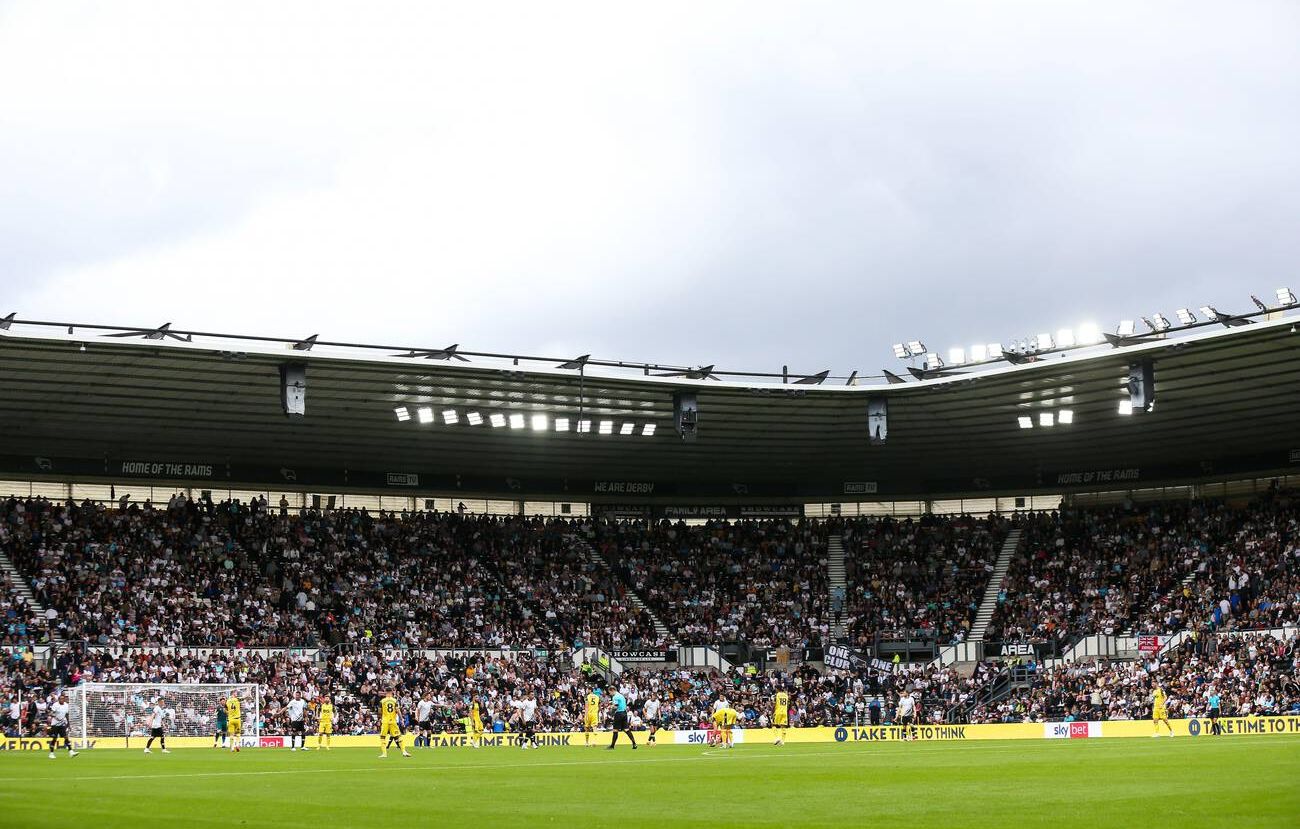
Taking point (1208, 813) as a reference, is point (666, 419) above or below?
above

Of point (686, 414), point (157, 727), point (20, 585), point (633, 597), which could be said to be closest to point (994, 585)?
point (633, 597)

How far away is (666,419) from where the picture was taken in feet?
181

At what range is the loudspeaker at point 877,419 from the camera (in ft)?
169

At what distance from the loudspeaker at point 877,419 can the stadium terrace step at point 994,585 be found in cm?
1247

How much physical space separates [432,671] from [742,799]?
3530 cm

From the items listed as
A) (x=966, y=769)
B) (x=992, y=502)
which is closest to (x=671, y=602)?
(x=992, y=502)

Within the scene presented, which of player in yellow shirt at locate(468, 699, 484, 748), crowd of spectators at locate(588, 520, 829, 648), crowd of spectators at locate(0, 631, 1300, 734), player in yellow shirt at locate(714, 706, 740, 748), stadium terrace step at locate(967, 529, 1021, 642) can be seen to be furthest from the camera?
crowd of spectators at locate(588, 520, 829, 648)

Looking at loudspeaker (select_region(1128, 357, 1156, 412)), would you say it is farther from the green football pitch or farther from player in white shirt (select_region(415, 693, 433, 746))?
player in white shirt (select_region(415, 693, 433, 746))

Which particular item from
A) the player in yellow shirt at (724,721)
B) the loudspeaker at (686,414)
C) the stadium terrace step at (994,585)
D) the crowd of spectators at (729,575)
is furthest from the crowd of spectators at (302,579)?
the player in yellow shirt at (724,721)

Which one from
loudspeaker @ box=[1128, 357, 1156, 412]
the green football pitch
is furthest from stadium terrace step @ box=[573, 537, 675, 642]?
the green football pitch

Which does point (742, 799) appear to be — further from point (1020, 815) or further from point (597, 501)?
point (597, 501)

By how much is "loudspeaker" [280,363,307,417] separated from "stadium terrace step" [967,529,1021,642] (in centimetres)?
3000

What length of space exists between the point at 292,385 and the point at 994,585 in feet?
108

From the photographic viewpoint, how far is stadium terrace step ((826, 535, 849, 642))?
62.4 m
